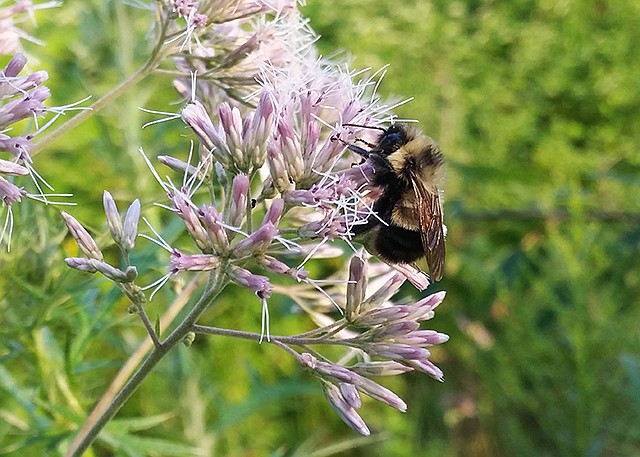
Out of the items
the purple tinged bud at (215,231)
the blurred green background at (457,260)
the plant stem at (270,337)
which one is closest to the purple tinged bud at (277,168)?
the purple tinged bud at (215,231)

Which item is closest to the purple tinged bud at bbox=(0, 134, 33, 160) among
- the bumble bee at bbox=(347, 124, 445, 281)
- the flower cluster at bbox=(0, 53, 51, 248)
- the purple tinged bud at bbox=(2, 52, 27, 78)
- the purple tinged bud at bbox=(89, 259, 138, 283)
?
the flower cluster at bbox=(0, 53, 51, 248)

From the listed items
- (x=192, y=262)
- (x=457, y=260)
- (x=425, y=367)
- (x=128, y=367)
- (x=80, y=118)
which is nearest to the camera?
(x=192, y=262)

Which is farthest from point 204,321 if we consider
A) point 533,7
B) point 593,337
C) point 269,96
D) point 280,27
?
point 533,7

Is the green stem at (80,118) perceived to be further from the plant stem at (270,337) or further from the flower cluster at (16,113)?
the plant stem at (270,337)

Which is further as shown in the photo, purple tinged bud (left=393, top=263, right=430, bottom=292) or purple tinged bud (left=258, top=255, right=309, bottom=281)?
purple tinged bud (left=393, top=263, right=430, bottom=292)

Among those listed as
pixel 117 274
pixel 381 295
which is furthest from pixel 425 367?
pixel 117 274

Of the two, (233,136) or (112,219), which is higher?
(233,136)

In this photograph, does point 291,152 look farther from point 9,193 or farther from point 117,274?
point 9,193

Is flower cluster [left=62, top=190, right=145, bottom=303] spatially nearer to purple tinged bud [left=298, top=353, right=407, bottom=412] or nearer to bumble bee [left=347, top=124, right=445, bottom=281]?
purple tinged bud [left=298, top=353, right=407, bottom=412]
